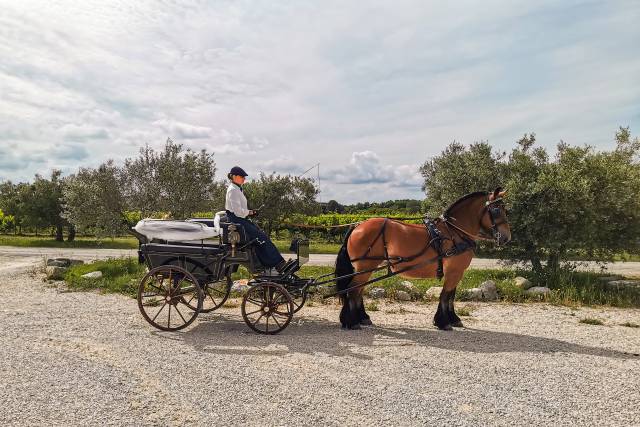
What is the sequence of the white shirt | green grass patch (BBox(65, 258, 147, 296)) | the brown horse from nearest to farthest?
the white shirt → the brown horse → green grass patch (BBox(65, 258, 147, 296))

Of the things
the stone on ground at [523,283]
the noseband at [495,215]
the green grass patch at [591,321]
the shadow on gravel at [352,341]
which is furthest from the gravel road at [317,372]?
the stone on ground at [523,283]

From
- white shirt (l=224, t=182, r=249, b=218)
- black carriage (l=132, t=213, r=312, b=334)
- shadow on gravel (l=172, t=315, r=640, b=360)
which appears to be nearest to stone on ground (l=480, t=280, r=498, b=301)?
shadow on gravel (l=172, t=315, r=640, b=360)

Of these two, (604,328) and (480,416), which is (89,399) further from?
(604,328)

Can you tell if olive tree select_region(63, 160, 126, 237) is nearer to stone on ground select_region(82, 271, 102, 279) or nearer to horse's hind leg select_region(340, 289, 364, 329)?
stone on ground select_region(82, 271, 102, 279)

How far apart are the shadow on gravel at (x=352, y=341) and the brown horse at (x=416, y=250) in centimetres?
50

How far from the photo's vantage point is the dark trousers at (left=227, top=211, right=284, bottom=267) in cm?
754

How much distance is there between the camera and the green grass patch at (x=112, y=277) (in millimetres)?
11680

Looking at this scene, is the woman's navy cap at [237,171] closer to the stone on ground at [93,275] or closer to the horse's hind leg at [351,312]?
the horse's hind leg at [351,312]

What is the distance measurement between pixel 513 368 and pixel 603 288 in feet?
24.9

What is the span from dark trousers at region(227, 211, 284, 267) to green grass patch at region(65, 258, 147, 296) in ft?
17.5

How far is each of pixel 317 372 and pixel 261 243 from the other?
2711 mm

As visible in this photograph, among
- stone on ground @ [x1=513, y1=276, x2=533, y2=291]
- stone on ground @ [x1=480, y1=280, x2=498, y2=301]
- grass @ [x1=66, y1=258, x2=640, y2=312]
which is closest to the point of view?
grass @ [x1=66, y1=258, x2=640, y2=312]

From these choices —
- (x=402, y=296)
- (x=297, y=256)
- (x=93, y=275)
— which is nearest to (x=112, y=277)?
(x=93, y=275)

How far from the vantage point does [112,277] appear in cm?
1293
